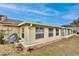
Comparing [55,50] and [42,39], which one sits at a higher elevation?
[42,39]

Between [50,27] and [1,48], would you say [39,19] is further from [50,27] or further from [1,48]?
[1,48]

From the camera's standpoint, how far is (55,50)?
3.09 m

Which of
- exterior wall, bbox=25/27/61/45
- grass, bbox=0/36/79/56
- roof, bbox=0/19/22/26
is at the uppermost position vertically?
roof, bbox=0/19/22/26

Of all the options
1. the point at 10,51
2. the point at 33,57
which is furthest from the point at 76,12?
the point at 10,51

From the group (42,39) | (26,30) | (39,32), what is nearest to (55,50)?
(42,39)

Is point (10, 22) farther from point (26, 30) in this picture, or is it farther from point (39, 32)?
point (39, 32)

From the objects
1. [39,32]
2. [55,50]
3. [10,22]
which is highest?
[10,22]

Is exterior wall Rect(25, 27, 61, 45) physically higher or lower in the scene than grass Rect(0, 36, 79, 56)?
higher

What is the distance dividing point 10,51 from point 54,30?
0.77 meters

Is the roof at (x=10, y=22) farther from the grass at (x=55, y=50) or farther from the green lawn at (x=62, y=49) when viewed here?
the green lawn at (x=62, y=49)

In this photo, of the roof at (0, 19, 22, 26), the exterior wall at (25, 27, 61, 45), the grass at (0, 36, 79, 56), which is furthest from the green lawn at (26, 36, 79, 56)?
the roof at (0, 19, 22, 26)

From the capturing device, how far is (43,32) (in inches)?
124

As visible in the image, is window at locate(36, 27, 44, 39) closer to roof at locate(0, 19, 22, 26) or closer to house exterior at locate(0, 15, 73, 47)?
house exterior at locate(0, 15, 73, 47)

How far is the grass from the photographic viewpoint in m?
3.06
